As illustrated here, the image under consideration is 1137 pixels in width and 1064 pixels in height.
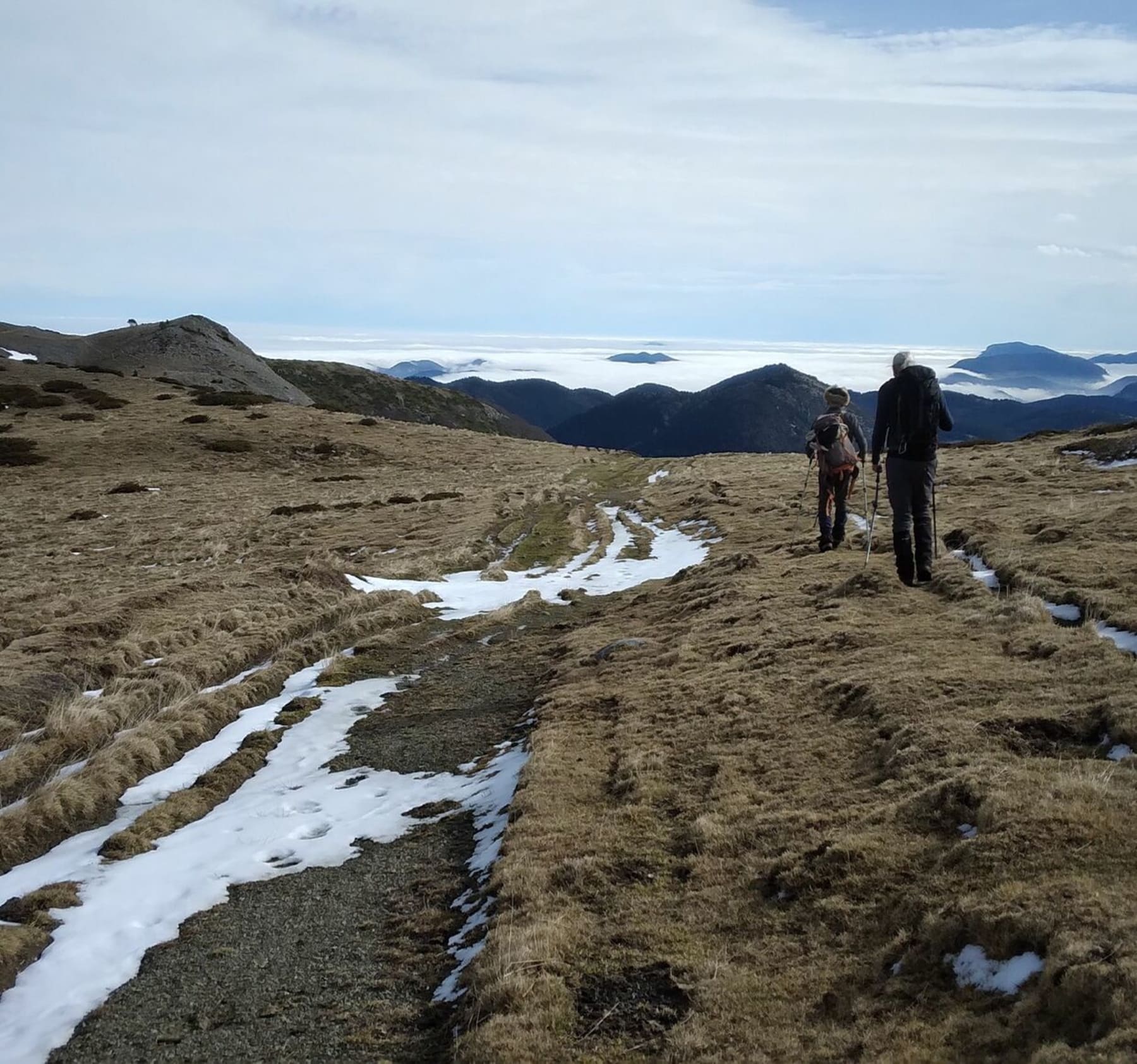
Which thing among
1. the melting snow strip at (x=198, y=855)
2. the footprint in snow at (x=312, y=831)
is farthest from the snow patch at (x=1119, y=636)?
the footprint in snow at (x=312, y=831)

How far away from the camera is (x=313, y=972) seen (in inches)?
338

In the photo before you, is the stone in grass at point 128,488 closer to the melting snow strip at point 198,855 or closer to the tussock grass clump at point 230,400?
the tussock grass clump at point 230,400

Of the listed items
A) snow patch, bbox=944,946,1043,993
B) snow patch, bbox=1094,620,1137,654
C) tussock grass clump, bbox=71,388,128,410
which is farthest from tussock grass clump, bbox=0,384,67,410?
snow patch, bbox=944,946,1043,993

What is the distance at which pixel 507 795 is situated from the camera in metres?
12.0

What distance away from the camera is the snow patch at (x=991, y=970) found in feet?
19.3

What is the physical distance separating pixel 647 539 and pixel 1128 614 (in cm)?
2399

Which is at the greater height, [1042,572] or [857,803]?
[1042,572]

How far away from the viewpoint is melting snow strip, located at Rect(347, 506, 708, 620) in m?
26.8

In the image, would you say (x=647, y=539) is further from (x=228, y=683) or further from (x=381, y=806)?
(x=381, y=806)

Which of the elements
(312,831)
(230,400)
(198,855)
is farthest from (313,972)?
(230,400)

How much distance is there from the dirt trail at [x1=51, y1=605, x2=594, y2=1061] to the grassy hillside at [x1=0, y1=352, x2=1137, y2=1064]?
42 mm

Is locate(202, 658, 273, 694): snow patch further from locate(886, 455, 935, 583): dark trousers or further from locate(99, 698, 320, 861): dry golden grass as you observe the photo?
locate(886, 455, 935, 583): dark trousers

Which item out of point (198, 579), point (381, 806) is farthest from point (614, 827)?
point (198, 579)

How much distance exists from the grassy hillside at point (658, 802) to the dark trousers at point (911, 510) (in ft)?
2.13
